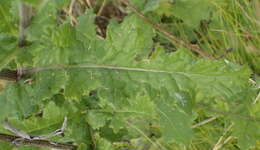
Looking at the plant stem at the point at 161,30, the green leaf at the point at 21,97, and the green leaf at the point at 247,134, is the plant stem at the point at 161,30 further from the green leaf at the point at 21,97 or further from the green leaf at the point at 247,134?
the green leaf at the point at 21,97

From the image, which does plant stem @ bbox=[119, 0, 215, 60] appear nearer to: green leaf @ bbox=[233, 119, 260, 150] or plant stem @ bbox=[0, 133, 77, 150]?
green leaf @ bbox=[233, 119, 260, 150]

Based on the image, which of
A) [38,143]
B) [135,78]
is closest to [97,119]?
[38,143]

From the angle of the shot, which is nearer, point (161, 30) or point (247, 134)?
point (247, 134)

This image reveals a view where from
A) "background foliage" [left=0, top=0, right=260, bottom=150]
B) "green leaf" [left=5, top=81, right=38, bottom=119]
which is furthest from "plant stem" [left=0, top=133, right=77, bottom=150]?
"green leaf" [left=5, top=81, right=38, bottom=119]

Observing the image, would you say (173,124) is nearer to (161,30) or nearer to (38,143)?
(38,143)

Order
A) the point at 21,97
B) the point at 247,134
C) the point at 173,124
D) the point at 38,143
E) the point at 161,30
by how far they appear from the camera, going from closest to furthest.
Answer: the point at 21,97 → the point at 38,143 → the point at 173,124 → the point at 247,134 → the point at 161,30

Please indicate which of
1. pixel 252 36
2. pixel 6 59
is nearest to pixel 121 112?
pixel 6 59

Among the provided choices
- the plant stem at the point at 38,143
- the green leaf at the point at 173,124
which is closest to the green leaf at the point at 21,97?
the plant stem at the point at 38,143

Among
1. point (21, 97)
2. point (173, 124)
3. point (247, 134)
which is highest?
point (21, 97)
